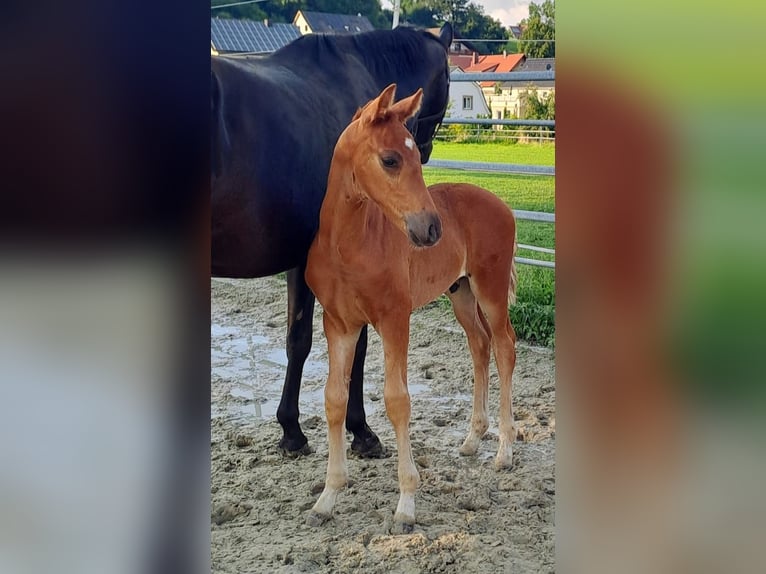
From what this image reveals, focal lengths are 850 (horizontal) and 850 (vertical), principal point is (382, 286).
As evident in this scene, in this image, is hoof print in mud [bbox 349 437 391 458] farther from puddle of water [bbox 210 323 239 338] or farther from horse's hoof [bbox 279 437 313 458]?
puddle of water [bbox 210 323 239 338]

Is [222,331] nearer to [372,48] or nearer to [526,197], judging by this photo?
[526,197]

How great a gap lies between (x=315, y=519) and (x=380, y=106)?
1.45m

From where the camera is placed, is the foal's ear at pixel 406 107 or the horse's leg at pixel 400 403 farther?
the horse's leg at pixel 400 403

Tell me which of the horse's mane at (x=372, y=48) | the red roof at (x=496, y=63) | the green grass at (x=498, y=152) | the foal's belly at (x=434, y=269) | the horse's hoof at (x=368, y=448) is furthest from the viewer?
the green grass at (x=498, y=152)

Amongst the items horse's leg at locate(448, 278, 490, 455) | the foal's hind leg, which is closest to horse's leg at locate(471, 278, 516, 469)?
the foal's hind leg

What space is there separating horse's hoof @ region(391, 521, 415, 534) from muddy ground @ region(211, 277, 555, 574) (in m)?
0.02

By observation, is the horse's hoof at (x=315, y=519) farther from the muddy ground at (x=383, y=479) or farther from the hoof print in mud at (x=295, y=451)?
the hoof print in mud at (x=295, y=451)

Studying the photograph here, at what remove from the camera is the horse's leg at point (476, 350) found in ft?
12.0

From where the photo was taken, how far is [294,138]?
3053 millimetres

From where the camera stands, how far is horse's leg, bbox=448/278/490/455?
3.66 m

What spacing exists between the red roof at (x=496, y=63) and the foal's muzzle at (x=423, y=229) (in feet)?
2.29
